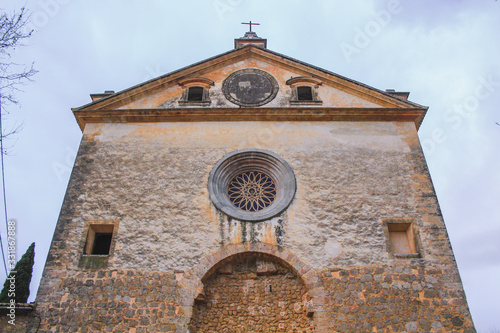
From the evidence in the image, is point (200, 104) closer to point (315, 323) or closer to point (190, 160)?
point (190, 160)

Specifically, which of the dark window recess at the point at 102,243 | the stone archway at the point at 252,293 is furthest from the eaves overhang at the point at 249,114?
the stone archway at the point at 252,293

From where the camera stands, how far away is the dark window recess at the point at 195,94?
1224cm

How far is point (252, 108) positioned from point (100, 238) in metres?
5.43

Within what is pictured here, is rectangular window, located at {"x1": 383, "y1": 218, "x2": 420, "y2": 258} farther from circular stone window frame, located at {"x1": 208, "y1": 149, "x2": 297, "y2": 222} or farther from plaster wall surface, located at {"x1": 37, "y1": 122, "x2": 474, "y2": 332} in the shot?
circular stone window frame, located at {"x1": 208, "y1": 149, "x2": 297, "y2": 222}

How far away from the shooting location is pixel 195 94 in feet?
40.5

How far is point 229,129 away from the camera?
11.2 m

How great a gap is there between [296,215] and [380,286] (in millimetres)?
2468

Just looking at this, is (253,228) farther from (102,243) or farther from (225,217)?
(102,243)

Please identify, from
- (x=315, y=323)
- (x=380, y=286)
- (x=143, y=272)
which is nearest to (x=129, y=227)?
(x=143, y=272)

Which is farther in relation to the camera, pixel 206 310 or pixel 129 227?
pixel 129 227

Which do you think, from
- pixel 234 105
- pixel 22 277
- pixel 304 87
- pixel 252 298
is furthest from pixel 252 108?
pixel 22 277

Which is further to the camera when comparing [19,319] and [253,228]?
[253,228]

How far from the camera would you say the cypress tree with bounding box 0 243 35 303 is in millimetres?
9227

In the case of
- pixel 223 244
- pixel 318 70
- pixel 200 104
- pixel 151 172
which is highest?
pixel 318 70
